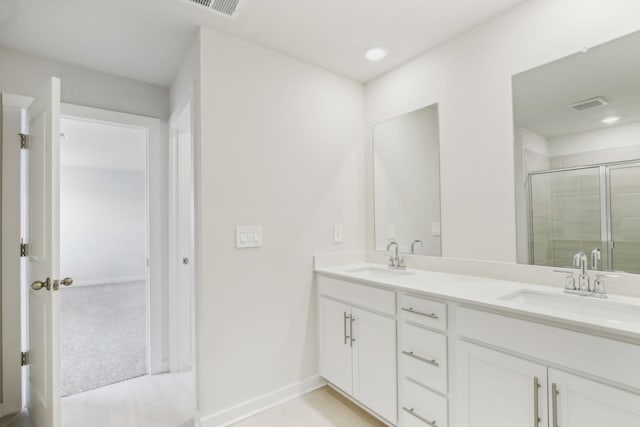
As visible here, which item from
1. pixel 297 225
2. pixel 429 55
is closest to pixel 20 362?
pixel 297 225

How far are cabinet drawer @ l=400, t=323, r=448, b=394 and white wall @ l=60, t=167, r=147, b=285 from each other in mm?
5752

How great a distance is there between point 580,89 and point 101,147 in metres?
5.61

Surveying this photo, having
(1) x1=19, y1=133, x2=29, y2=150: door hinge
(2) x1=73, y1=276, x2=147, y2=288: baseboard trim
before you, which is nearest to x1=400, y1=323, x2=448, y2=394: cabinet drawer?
(1) x1=19, y1=133, x2=29, y2=150: door hinge

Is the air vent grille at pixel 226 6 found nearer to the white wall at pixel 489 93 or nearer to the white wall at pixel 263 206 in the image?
the white wall at pixel 263 206

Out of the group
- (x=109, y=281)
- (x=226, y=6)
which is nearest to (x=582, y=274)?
(x=226, y=6)

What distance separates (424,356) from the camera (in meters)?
1.58

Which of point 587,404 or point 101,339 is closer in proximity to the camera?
point 587,404

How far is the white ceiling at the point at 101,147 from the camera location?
3.76 metres

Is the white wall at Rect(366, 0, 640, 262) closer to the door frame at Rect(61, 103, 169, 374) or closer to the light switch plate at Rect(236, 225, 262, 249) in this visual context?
the light switch plate at Rect(236, 225, 262, 249)

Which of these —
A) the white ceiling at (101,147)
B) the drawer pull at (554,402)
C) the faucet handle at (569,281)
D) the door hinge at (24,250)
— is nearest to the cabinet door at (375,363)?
the drawer pull at (554,402)

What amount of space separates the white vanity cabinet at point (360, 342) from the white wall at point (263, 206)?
0.16m

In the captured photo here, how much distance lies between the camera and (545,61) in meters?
1.65

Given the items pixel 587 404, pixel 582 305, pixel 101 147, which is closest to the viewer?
pixel 587 404

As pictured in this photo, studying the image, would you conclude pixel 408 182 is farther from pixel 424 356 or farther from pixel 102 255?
pixel 102 255
